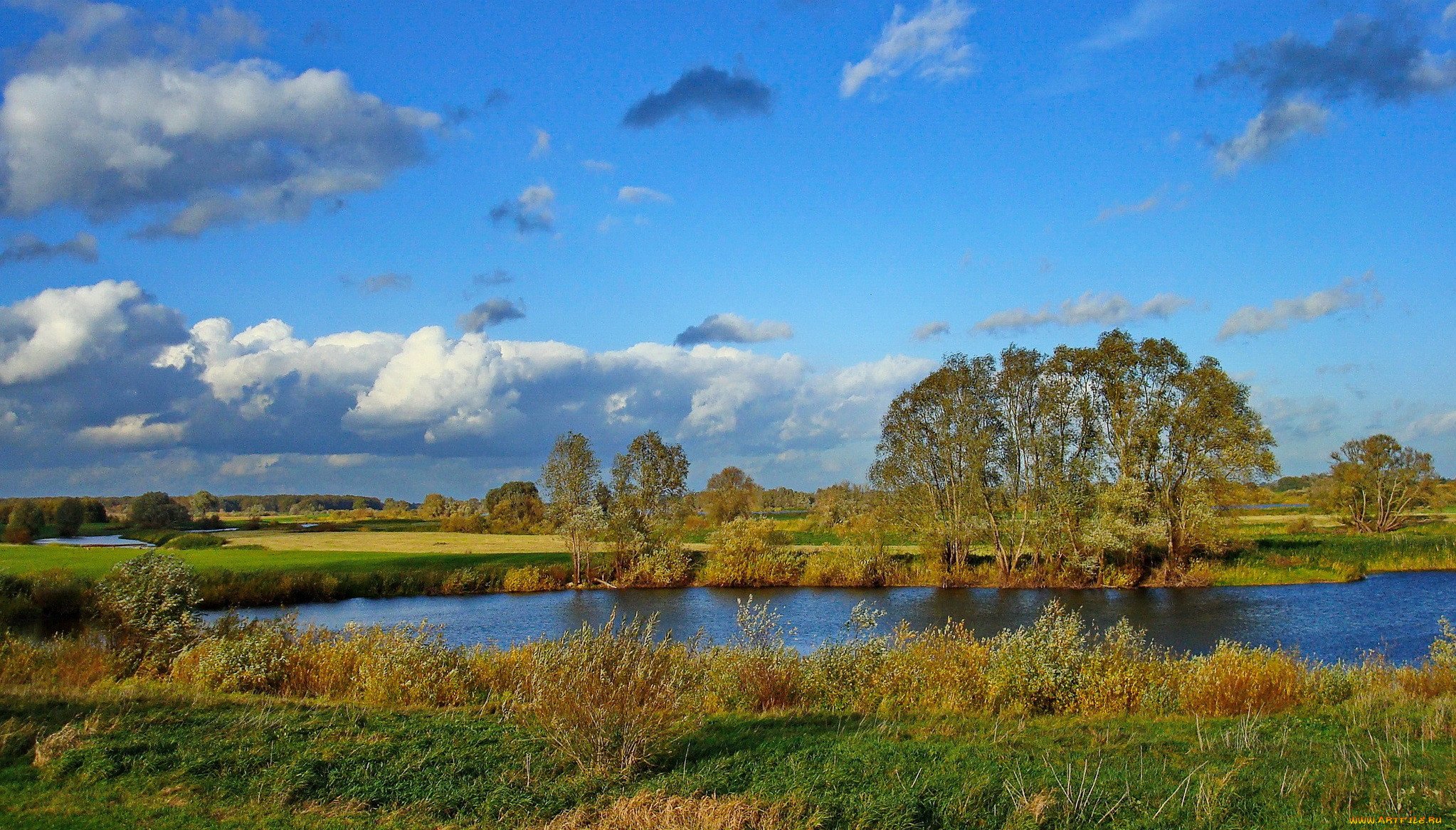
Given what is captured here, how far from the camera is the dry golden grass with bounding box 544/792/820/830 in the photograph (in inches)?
263

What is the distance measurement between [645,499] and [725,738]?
124ft

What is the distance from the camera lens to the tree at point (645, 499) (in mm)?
45812

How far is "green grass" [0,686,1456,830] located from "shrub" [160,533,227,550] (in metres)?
52.4

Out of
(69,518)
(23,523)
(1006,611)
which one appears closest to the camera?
(1006,611)

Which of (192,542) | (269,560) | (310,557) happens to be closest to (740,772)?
(269,560)

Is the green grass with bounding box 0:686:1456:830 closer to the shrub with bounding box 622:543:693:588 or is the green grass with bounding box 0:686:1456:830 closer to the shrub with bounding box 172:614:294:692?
the shrub with bounding box 172:614:294:692

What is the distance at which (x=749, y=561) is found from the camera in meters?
45.2

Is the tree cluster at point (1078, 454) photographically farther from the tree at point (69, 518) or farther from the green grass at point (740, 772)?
the tree at point (69, 518)

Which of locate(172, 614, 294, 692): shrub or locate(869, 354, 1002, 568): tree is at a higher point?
locate(869, 354, 1002, 568): tree

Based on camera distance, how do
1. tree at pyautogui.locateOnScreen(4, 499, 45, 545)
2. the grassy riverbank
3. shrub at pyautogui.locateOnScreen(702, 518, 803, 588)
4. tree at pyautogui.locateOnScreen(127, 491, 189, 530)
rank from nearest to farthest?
the grassy riverbank
shrub at pyautogui.locateOnScreen(702, 518, 803, 588)
tree at pyautogui.locateOnScreen(4, 499, 45, 545)
tree at pyautogui.locateOnScreen(127, 491, 189, 530)

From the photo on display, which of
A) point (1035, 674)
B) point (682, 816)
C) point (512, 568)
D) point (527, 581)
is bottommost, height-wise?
point (527, 581)

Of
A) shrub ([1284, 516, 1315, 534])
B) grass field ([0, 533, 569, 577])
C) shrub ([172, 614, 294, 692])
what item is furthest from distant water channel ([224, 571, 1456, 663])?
shrub ([1284, 516, 1315, 534])

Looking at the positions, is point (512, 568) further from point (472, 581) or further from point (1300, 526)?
point (1300, 526)

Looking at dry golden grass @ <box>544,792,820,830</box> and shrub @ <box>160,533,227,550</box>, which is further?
shrub @ <box>160,533,227,550</box>
